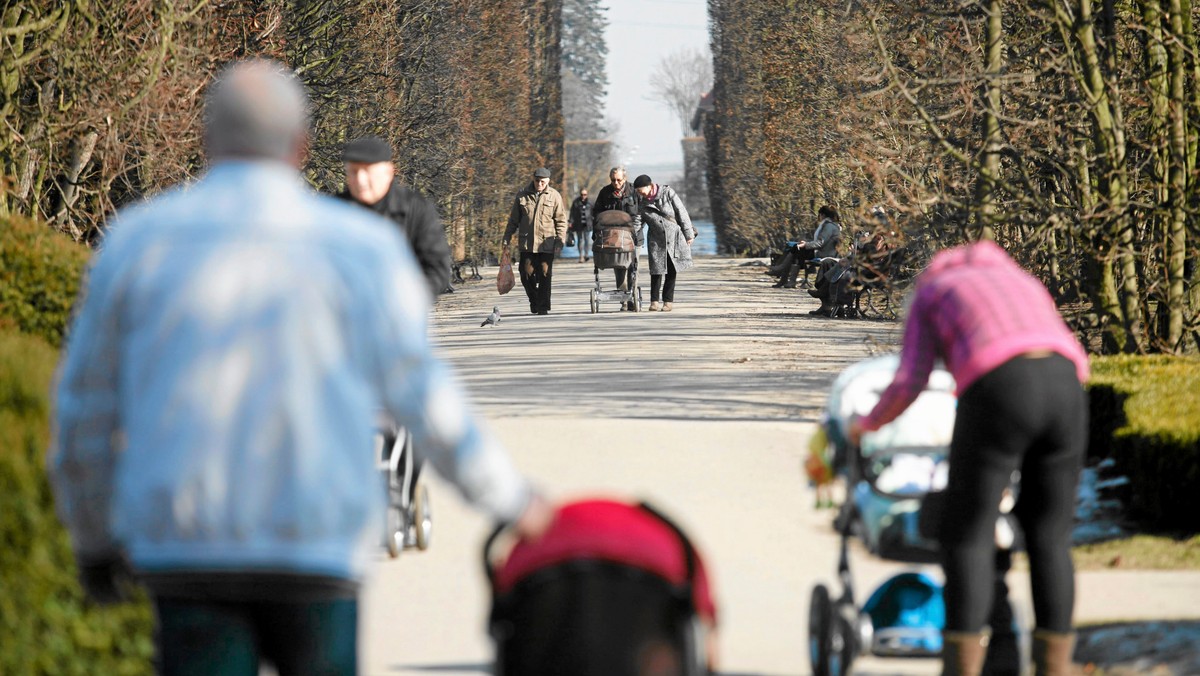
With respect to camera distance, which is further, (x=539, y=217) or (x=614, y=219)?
(x=614, y=219)

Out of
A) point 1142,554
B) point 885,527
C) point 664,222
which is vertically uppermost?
point 664,222

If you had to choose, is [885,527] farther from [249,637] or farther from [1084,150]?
[1084,150]

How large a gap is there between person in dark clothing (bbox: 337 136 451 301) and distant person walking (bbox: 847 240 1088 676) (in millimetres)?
3349

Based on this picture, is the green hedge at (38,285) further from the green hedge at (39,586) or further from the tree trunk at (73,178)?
the tree trunk at (73,178)

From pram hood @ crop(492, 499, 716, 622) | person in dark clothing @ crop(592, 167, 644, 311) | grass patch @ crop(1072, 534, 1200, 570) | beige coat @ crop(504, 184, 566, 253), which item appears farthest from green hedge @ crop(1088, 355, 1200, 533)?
person in dark clothing @ crop(592, 167, 644, 311)

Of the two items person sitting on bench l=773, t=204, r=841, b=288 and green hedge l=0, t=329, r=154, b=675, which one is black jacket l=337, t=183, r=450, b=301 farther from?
person sitting on bench l=773, t=204, r=841, b=288

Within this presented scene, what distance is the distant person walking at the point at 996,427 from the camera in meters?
4.82

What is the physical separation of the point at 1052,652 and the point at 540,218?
57.3 feet

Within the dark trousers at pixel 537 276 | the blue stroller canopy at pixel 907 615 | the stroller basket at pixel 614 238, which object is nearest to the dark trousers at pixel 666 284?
the stroller basket at pixel 614 238

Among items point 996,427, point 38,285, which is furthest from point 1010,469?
point 38,285

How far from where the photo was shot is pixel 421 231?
823 cm

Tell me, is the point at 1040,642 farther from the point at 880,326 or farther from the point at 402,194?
the point at 880,326

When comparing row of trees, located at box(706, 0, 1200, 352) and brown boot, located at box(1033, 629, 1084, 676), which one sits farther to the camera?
row of trees, located at box(706, 0, 1200, 352)

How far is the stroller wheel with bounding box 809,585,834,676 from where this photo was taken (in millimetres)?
5508
